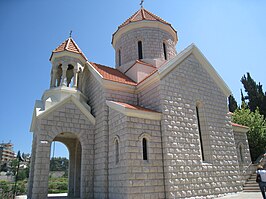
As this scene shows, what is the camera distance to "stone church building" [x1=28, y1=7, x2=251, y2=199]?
9148 mm

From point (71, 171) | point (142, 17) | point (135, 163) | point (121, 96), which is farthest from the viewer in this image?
point (142, 17)

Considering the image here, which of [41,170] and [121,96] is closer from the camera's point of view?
[41,170]

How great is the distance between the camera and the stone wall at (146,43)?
15.5 metres

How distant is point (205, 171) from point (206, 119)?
2.76 meters

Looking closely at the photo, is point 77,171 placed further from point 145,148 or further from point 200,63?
point 200,63

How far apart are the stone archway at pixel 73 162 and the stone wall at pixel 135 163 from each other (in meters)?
4.73

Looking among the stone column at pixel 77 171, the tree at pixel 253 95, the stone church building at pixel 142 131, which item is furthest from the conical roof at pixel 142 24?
the tree at pixel 253 95

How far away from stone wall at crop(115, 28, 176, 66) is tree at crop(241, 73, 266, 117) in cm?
2213

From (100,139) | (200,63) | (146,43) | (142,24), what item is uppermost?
(142,24)

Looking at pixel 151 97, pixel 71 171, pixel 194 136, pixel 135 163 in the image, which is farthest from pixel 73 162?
pixel 194 136

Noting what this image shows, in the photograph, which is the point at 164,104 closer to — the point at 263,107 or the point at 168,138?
the point at 168,138

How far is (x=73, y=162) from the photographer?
14.0 metres

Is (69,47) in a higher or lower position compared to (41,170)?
higher

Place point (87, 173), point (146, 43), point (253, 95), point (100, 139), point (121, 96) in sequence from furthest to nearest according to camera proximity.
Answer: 1. point (253, 95)
2. point (146, 43)
3. point (121, 96)
4. point (100, 139)
5. point (87, 173)
